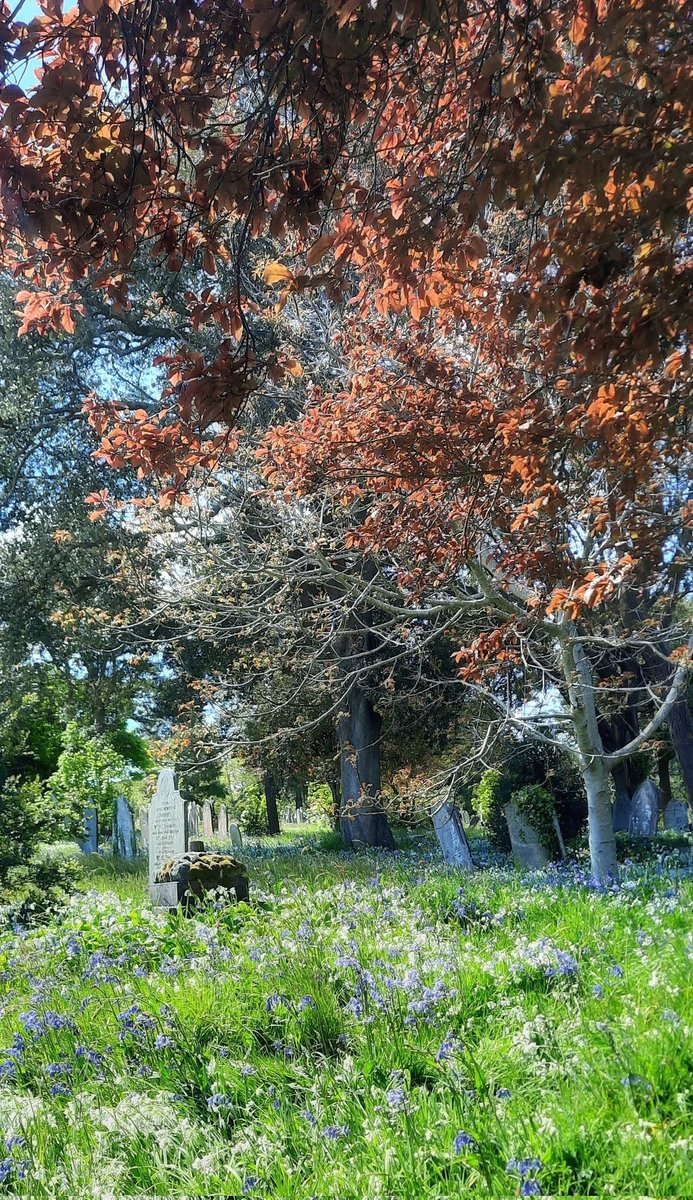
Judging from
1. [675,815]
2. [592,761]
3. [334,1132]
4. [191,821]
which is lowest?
[675,815]

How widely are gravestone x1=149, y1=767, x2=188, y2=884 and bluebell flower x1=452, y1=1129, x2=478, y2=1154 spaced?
9.12m

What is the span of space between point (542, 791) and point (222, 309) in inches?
439

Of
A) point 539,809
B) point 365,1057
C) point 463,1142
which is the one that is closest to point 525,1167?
point 463,1142

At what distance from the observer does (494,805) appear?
1633cm

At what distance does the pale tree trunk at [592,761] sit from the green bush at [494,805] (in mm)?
6954

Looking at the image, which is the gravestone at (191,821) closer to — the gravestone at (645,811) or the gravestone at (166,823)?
the gravestone at (166,823)

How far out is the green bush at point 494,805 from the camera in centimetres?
1501

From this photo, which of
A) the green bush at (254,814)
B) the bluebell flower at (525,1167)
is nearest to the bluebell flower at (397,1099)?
the bluebell flower at (525,1167)

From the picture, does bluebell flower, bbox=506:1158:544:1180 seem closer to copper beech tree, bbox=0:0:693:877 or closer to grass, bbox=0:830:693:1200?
grass, bbox=0:830:693:1200

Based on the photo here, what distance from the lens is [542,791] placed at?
13195mm

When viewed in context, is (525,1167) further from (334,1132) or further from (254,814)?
(254,814)

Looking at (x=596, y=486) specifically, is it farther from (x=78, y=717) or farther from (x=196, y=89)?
(x=78, y=717)

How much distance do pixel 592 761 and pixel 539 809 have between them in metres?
5.89

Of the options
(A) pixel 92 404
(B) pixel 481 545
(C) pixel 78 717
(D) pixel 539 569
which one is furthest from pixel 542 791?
(C) pixel 78 717
